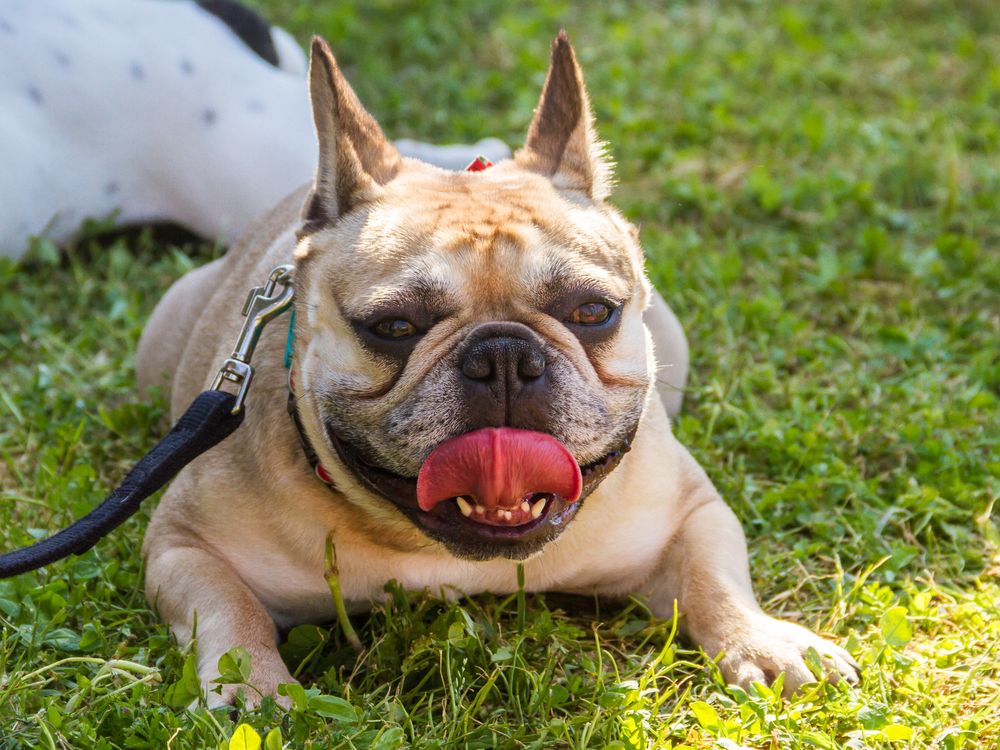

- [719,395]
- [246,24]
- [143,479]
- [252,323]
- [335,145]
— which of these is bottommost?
[719,395]

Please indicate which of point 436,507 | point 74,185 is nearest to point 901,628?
point 436,507

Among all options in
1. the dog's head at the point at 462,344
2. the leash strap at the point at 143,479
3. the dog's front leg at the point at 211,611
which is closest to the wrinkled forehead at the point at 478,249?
the dog's head at the point at 462,344

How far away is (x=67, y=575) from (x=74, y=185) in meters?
2.36

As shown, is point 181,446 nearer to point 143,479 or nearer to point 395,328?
point 143,479

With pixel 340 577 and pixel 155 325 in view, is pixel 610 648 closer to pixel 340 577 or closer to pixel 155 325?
pixel 340 577

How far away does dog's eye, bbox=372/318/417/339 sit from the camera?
2.76 meters

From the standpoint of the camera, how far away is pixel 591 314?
9.39ft

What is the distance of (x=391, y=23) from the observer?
704 centimetres

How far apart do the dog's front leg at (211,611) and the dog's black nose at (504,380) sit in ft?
2.44

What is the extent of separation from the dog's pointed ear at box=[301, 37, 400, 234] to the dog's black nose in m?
0.62

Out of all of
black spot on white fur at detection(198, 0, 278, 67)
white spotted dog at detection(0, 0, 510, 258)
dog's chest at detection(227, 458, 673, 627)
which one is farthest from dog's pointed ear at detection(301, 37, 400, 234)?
black spot on white fur at detection(198, 0, 278, 67)

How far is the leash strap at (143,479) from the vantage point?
9.19 feet

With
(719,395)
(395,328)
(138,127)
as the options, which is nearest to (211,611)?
(395,328)

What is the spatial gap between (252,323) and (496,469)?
0.97 metres
